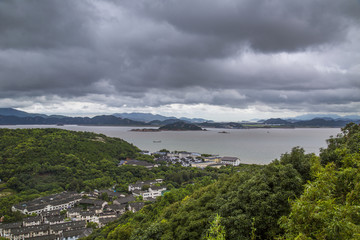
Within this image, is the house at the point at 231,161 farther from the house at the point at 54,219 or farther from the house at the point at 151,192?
the house at the point at 54,219

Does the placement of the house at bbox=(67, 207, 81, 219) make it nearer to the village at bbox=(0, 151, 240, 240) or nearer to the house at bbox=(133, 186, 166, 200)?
the village at bbox=(0, 151, 240, 240)

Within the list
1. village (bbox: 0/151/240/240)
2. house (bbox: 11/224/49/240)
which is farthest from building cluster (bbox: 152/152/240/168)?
house (bbox: 11/224/49/240)

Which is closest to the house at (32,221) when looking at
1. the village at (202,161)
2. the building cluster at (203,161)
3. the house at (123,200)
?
the house at (123,200)

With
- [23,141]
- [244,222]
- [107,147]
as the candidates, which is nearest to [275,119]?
[107,147]

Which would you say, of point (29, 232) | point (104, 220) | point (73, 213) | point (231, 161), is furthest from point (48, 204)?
point (231, 161)

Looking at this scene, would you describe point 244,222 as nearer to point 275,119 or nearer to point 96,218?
point 96,218

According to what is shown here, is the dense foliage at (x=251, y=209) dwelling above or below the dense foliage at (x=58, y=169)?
above
